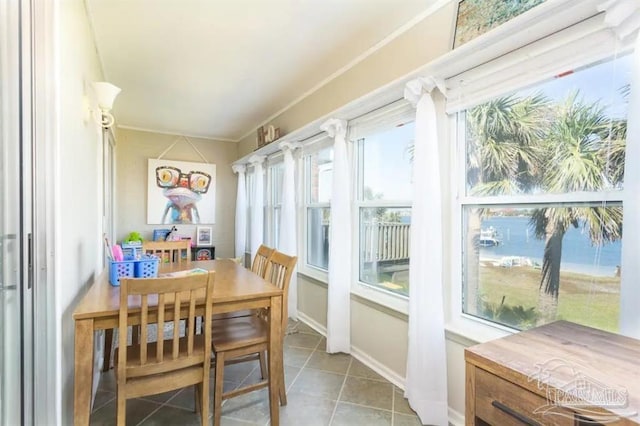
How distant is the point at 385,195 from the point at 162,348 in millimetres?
1841

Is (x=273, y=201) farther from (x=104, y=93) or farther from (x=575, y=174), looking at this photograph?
(x=575, y=174)

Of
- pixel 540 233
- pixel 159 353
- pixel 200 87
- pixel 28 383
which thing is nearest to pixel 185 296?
pixel 159 353

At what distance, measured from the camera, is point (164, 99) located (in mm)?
3580

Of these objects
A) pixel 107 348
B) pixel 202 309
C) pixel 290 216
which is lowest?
pixel 107 348

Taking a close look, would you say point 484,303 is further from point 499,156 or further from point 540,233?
point 499,156

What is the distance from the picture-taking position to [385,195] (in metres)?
2.54

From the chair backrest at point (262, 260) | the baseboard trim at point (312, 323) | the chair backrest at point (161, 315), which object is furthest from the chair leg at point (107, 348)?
the baseboard trim at point (312, 323)

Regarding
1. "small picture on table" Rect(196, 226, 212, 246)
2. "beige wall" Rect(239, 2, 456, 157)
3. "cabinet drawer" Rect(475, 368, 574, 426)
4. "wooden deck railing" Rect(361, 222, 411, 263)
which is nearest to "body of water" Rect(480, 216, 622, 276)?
"wooden deck railing" Rect(361, 222, 411, 263)

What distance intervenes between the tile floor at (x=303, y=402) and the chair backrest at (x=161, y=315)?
572mm

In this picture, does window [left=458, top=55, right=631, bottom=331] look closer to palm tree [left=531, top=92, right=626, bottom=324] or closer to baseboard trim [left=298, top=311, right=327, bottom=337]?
palm tree [left=531, top=92, right=626, bottom=324]

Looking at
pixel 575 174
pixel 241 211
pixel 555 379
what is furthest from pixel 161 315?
pixel 241 211

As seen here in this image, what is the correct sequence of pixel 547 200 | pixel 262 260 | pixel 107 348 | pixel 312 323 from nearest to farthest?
pixel 547 200
pixel 107 348
pixel 262 260
pixel 312 323

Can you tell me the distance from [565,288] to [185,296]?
1844 millimetres

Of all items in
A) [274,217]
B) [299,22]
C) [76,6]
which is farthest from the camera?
[274,217]
